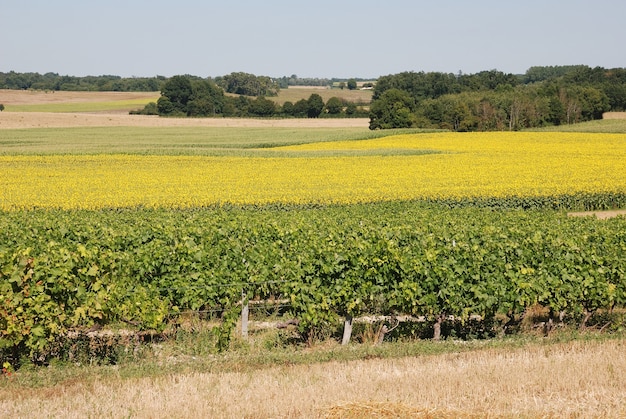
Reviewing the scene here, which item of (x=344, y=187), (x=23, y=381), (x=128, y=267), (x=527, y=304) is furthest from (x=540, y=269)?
(x=344, y=187)

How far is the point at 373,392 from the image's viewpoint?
942 centimetres

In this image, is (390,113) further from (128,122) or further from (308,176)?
(308,176)

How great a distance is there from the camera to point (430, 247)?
48.5ft

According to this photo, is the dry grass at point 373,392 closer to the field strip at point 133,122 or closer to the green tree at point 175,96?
the field strip at point 133,122

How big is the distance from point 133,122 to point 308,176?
6547cm

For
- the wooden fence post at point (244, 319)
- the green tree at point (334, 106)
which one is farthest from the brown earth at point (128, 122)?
the wooden fence post at point (244, 319)

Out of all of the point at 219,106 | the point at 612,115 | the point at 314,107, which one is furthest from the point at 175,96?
the point at 612,115

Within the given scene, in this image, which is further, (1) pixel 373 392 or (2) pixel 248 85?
(2) pixel 248 85

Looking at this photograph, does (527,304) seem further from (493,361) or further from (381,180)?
(381,180)

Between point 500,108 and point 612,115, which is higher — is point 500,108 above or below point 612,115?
above

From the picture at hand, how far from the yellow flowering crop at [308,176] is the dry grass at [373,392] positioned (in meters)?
20.3

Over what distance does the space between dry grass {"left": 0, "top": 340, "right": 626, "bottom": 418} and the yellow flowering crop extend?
66.7 feet

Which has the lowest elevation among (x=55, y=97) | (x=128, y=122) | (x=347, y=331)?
(x=347, y=331)

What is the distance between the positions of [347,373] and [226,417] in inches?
96.8
